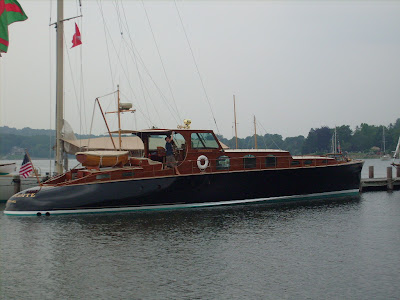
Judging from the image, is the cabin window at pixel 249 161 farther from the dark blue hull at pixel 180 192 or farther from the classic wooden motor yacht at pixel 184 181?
the dark blue hull at pixel 180 192

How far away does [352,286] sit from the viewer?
12.6 meters

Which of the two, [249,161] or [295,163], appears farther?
[295,163]

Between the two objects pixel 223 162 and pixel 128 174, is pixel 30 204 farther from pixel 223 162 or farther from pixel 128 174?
pixel 223 162

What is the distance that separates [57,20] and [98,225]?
13708 millimetres

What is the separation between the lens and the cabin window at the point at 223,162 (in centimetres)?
2547

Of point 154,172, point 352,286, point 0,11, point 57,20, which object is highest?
point 57,20

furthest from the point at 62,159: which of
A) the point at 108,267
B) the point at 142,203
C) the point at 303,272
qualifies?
the point at 303,272

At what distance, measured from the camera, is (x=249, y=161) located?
26.1 meters

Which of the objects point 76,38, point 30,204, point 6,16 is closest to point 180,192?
point 30,204

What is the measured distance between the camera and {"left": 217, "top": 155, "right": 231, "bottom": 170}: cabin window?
2547 cm

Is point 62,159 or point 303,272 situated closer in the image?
point 303,272

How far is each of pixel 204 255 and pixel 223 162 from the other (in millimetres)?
→ 10191

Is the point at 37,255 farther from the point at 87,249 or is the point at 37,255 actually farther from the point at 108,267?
the point at 108,267

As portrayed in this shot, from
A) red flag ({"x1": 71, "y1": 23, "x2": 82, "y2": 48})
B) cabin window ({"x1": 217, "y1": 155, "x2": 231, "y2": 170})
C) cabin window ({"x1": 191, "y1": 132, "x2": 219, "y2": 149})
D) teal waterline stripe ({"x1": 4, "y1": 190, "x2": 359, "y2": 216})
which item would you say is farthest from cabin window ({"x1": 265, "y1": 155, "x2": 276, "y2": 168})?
red flag ({"x1": 71, "y1": 23, "x2": 82, "y2": 48})
